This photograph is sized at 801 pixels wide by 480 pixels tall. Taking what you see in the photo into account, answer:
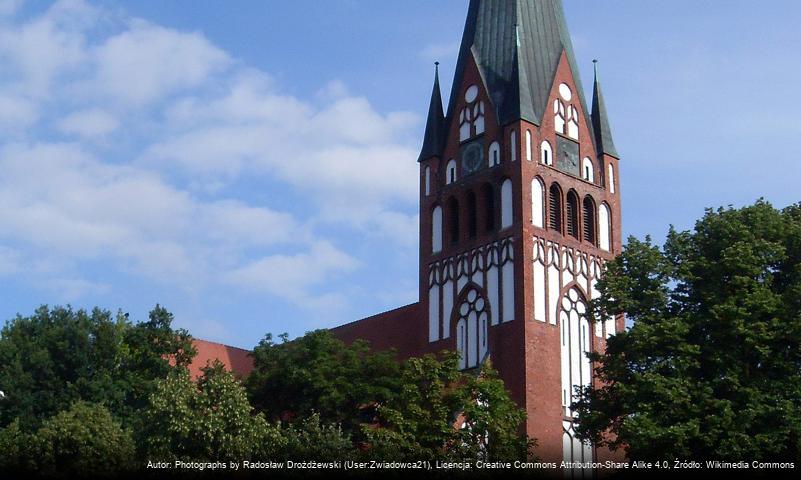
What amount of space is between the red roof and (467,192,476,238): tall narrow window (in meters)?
12.8

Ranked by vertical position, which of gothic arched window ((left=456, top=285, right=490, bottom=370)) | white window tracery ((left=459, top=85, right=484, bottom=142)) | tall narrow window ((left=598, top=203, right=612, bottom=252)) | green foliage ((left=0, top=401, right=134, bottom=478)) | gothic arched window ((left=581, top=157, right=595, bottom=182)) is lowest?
green foliage ((left=0, top=401, right=134, bottom=478))

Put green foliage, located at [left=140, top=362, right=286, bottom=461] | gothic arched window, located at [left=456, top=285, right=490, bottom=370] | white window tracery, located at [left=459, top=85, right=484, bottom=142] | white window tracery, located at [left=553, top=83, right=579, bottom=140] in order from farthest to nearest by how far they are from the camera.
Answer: white window tracery, located at [left=459, top=85, right=484, bottom=142] → white window tracery, located at [left=553, top=83, right=579, bottom=140] → gothic arched window, located at [left=456, top=285, right=490, bottom=370] → green foliage, located at [left=140, top=362, right=286, bottom=461]

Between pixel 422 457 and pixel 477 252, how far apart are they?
13.1 meters

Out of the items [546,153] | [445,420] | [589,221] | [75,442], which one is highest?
[546,153]

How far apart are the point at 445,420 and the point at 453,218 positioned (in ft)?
44.7

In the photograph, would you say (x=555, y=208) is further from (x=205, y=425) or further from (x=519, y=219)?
(x=205, y=425)

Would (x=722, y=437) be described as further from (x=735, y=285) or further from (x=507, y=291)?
(x=507, y=291)

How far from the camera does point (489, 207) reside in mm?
46094

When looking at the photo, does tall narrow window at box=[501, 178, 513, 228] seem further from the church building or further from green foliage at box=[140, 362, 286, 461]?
green foliage at box=[140, 362, 286, 461]

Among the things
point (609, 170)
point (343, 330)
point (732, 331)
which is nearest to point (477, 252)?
point (609, 170)

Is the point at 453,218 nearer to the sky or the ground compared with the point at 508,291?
nearer to the sky

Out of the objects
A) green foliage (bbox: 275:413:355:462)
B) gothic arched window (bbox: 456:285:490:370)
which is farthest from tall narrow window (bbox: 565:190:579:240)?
green foliage (bbox: 275:413:355:462)

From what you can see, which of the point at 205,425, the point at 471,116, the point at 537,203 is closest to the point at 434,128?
the point at 471,116

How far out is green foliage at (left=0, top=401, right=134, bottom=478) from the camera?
115 ft
